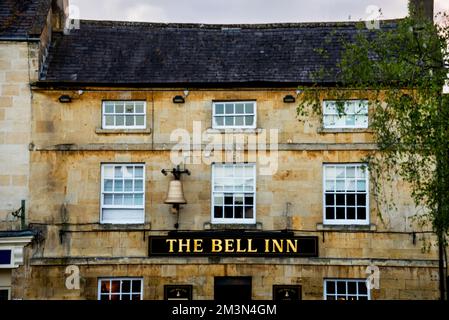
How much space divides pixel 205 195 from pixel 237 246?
5.48 ft

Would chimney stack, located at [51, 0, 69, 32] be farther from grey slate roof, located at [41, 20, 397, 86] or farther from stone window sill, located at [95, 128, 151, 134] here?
stone window sill, located at [95, 128, 151, 134]

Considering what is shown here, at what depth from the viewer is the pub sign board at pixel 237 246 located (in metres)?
20.8

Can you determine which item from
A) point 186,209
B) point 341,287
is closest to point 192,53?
point 186,209

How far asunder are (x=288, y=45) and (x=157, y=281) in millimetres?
7972

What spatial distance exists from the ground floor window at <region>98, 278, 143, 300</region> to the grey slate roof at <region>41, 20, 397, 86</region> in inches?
216

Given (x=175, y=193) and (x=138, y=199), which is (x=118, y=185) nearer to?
(x=138, y=199)

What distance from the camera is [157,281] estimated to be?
68.4 feet

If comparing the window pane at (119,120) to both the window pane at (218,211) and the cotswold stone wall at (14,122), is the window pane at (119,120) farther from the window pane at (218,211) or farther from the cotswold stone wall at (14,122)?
the window pane at (218,211)

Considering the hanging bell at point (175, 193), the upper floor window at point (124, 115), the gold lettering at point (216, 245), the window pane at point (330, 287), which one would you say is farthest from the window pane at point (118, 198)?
the window pane at point (330, 287)

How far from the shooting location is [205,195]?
21172 millimetres

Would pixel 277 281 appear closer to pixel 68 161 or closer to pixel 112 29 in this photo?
pixel 68 161

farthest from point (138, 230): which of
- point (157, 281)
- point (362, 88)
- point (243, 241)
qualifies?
point (362, 88)

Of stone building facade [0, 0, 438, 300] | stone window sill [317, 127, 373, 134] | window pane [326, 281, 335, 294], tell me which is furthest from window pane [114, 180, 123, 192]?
window pane [326, 281, 335, 294]

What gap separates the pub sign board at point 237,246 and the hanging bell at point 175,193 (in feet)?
3.38
